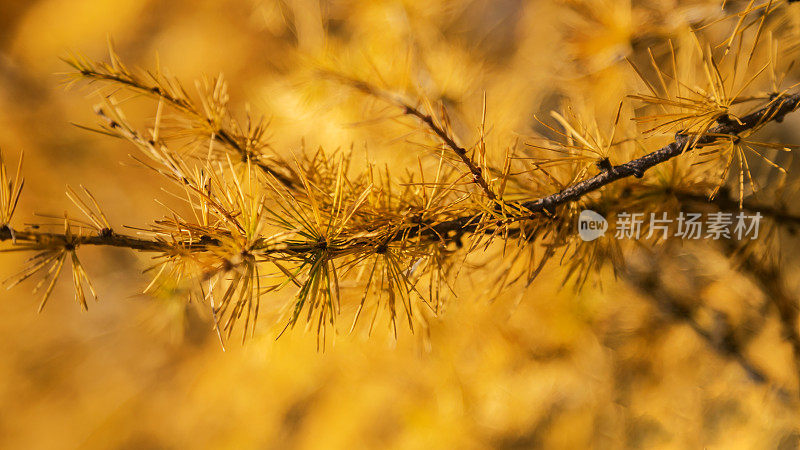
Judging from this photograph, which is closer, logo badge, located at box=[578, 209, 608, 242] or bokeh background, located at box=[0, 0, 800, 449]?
logo badge, located at box=[578, 209, 608, 242]

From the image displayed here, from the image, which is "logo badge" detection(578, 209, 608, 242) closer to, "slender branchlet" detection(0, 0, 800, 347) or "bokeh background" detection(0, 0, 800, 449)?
"slender branchlet" detection(0, 0, 800, 347)

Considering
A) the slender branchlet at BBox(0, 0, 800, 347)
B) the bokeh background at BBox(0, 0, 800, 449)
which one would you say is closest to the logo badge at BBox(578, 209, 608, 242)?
the slender branchlet at BBox(0, 0, 800, 347)

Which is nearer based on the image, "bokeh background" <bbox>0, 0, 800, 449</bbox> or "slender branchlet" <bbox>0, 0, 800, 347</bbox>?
"slender branchlet" <bbox>0, 0, 800, 347</bbox>

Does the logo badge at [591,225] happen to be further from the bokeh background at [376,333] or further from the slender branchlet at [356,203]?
the bokeh background at [376,333]

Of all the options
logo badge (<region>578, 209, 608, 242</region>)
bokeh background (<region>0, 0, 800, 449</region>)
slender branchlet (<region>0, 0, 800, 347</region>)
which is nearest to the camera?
slender branchlet (<region>0, 0, 800, 347</region>)

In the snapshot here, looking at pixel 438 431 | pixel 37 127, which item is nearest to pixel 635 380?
pixel 438 431

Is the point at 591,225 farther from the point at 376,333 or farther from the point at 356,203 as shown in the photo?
the point at 376,333

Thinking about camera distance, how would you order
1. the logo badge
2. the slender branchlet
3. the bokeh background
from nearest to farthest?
the slender branchlet → the logo badge → the bokeh background

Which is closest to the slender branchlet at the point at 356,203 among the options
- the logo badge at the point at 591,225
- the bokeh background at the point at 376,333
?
the logo badge at the point at 591,225
